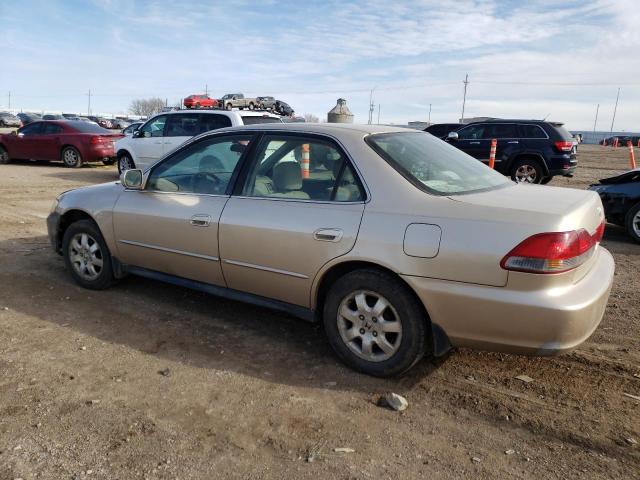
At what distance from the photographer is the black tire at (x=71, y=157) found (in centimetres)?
1545

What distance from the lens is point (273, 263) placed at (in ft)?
11.9

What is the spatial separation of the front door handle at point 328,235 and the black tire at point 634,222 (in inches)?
229

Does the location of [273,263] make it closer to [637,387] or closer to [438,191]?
[438,191]

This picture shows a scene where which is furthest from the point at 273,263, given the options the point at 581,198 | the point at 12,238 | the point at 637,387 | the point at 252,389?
the point at 12,238

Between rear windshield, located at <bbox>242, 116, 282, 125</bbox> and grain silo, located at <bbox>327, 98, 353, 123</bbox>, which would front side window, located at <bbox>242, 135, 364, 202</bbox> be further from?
grain silo, located at <bbox>327, 98, 353, 123</bbox>

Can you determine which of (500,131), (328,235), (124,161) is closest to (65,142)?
(124,161)

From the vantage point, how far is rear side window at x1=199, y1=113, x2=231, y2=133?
34.1ft

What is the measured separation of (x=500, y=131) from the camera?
13.6 metres

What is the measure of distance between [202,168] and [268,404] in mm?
2105

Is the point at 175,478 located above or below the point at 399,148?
below

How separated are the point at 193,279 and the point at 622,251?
567cm

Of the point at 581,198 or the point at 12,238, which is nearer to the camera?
the point at 581,198

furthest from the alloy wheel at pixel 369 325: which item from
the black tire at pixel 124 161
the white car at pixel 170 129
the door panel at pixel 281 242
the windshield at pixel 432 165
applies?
the black tire at pixel 124 161

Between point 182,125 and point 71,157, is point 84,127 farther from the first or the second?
point 182,125
